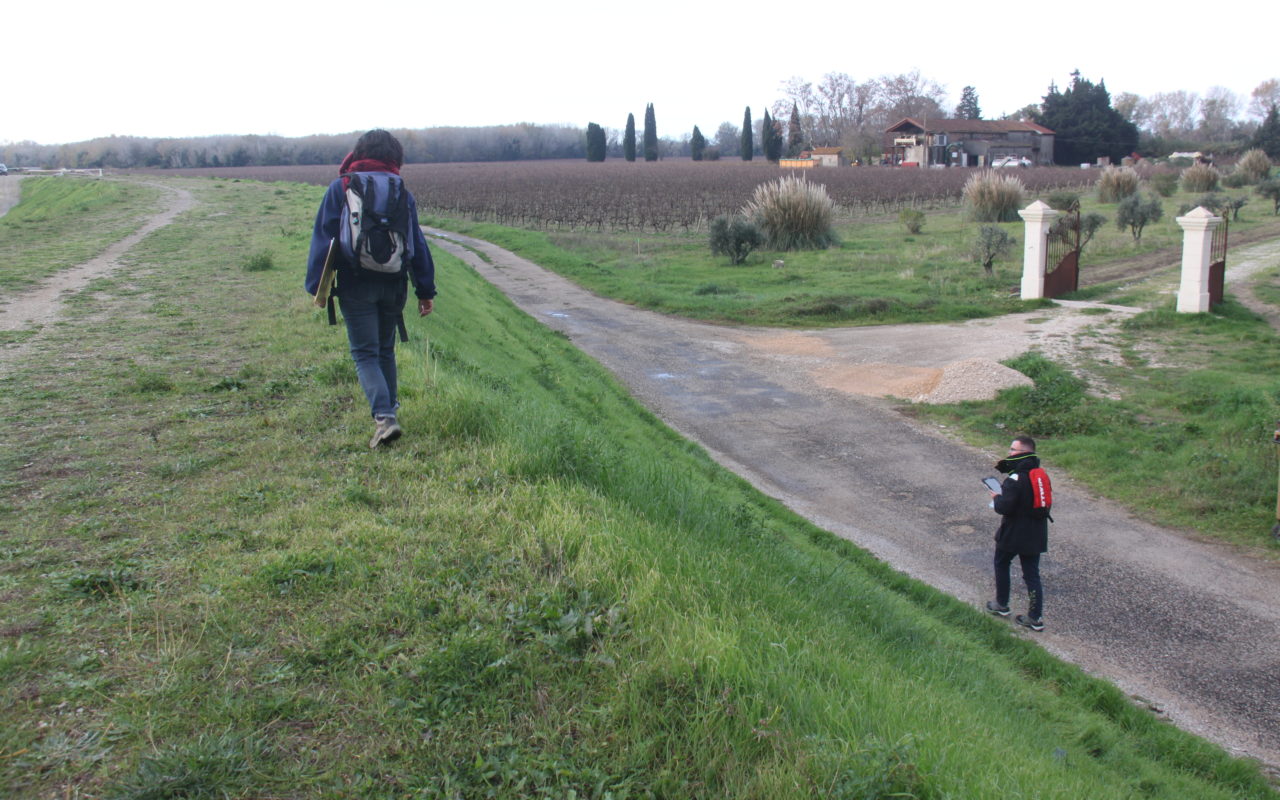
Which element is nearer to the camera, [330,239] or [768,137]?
[330,239]

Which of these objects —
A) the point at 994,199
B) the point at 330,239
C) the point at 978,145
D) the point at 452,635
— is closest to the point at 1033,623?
the point at 452,635

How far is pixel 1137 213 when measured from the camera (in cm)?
2648

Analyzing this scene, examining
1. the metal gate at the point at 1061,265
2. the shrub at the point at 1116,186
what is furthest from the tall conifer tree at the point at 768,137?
the metal gate at the point at 1061,265

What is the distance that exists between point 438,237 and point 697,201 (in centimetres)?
1536

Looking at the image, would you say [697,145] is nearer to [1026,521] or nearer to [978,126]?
[978,126]

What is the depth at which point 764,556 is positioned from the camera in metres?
5.03

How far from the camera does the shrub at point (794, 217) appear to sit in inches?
1096

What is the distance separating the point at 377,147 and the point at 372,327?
1024 mm

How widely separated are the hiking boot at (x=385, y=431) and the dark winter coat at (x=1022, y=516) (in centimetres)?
393

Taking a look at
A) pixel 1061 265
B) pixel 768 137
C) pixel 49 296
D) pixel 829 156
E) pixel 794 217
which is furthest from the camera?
pixel 768 137

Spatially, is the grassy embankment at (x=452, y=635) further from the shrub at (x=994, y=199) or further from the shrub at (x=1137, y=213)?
the shrub at (x=994, y=199)

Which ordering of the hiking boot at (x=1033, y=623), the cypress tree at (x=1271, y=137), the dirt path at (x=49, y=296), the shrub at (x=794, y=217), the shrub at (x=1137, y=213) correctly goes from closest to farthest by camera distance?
the hiking boot at (x=1033, y=623) < the dirt path at (x=49, y=296) < the shrub at (x=1137, y=213) < the shrub at (x=794, y=217) < the cypress tree at (x=1271, y=137)

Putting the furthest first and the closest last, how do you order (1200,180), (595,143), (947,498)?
(595,143), (1200,180), (947,498)

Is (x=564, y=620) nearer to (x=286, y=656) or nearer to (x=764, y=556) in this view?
(x=286, y=656)
